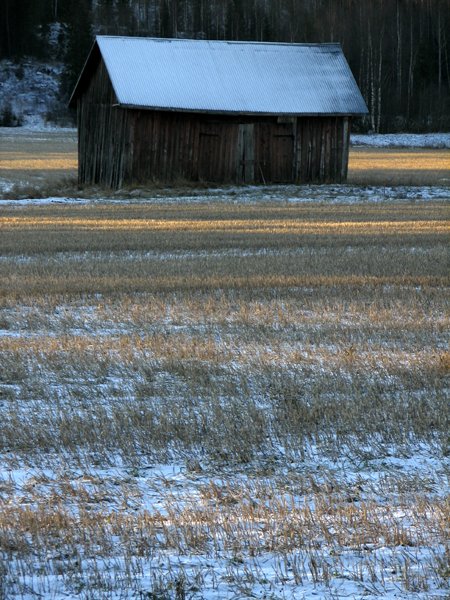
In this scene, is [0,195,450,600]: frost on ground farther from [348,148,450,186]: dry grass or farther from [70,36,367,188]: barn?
[348,148,450,186]: dry grass

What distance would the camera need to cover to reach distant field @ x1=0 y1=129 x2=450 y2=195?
117ft

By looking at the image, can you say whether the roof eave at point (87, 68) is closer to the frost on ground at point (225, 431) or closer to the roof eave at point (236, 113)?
the roof eave at point (236, 113)

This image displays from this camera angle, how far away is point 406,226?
2180 centimetres

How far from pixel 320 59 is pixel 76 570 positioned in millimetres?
35465

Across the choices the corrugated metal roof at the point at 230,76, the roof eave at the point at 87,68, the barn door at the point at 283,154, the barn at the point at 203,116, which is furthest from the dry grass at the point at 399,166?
the roof eave at the point at 87,68

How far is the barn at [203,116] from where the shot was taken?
33.4m

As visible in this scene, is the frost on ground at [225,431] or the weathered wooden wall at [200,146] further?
the weathered wooden wall at [200,146]

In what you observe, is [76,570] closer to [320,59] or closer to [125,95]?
[125,95]

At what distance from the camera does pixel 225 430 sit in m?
6.55

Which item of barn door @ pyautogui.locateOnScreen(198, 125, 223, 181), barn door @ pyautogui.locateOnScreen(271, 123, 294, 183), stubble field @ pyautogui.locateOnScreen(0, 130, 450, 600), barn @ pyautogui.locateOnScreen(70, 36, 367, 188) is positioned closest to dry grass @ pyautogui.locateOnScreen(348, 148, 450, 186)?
barn door @ pyautogui.locateOnScreen(271, 123, 294, 183)

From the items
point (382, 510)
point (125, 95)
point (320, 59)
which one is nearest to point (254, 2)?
point (320, 59)

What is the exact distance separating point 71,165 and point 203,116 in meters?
14.0

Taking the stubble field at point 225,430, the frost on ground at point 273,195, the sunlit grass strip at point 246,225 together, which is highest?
the stubble field at point 225,430

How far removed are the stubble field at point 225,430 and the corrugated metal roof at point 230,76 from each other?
19.1 meters
